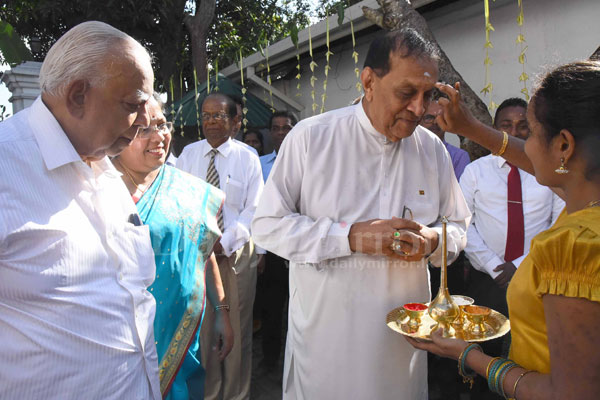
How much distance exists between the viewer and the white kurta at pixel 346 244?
7.25ft

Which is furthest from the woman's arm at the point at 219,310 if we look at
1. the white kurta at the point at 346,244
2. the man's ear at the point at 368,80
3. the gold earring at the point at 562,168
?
the gold earring at the point at 562,168

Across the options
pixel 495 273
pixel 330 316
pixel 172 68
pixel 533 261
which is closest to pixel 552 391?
pixel 533 261

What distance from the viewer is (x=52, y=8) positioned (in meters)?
11.4

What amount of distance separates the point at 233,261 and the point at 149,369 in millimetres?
2362

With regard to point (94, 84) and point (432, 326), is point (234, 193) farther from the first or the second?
point (94, 84)

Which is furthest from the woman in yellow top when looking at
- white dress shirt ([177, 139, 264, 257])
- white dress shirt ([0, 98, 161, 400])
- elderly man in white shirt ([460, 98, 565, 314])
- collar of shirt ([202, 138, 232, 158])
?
collar of shirt ([202, 138, 232, 158])

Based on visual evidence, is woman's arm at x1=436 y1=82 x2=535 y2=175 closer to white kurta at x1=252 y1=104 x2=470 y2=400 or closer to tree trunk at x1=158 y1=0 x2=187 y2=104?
white kurta at x1=252 y1=104 x2=470 y2=400

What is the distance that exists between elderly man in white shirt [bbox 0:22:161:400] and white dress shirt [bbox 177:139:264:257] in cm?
240

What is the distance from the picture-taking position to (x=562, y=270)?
1.30m

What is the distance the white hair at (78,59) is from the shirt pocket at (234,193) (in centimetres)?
283

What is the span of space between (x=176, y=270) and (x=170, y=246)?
137 mm

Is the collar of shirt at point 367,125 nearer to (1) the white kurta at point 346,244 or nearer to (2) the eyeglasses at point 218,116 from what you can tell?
(1) the white kurta at point 346,244

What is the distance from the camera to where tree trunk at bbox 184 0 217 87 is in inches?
432

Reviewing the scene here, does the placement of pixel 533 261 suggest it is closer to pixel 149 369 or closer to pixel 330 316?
pixel 330 316
